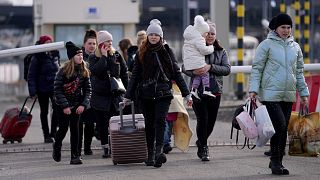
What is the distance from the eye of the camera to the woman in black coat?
11.7 metres

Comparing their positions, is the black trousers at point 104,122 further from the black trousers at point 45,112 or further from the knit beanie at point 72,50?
the black trousers at point 45,112

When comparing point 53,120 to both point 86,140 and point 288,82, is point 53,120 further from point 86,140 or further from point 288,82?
point 288,82

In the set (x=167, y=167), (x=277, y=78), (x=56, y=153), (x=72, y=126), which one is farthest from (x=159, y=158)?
(x=277, y=78)

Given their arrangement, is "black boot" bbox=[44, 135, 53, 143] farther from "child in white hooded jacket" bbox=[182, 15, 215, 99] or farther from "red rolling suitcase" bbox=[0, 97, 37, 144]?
"child in white hooded jacket" bbox=[182, 15, 215, 99]

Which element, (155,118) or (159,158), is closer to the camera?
(159,158)

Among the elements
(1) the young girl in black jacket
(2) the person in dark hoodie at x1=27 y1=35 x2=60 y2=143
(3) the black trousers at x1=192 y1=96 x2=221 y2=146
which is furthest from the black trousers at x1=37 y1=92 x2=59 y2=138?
(3) the black trousers at x1=192 y1=96 x2=221 y2=146

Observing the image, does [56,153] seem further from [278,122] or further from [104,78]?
[278,122]

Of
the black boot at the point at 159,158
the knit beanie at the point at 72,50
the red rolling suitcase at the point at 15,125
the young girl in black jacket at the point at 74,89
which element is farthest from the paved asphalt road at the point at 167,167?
the knit beanie at the point at 72,50

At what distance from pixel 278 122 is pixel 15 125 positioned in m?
5.47

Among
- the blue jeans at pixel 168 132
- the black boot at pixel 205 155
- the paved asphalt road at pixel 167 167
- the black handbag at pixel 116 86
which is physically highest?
the black handbag at pixel 116 86

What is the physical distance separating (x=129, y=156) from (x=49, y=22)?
14512mm

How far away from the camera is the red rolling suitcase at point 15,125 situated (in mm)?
14547

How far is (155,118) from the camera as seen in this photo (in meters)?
11.1

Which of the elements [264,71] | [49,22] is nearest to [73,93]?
[264,71]
